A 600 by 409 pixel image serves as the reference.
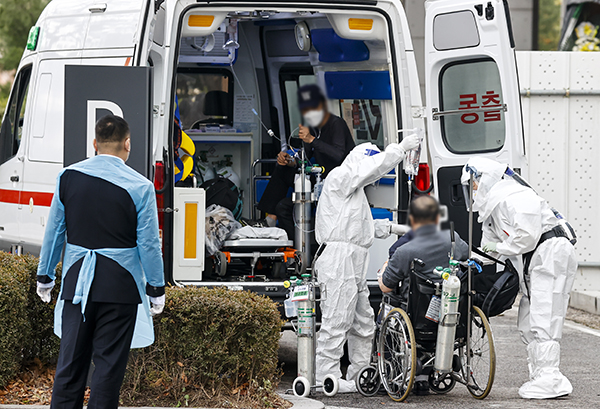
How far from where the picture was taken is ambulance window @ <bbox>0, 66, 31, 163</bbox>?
7.60 m

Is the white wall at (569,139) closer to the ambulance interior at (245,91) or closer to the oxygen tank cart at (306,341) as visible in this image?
the ambulance interior at (245,91)

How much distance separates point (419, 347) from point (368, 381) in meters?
0.42

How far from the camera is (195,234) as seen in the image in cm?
602

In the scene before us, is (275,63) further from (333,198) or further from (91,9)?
(333,198)

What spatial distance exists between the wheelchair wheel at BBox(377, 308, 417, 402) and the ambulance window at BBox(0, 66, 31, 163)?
3606 mm

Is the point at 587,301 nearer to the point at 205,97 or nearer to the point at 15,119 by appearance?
the point at 205,97

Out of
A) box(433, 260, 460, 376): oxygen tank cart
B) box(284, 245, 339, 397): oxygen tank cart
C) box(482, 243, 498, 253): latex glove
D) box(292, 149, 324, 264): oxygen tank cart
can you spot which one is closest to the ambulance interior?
box(292, 149, 324, 264): oxygen tank cart

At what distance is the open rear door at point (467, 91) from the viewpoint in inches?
242

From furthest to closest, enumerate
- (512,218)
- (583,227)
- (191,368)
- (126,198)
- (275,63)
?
(583,227) → (275,63) → (512,218) → (191,368) → (126,198)

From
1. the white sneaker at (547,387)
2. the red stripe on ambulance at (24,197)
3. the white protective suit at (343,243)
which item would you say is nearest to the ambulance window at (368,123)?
the white protective suit at (343,243)

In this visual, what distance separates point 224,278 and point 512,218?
225 centimetres

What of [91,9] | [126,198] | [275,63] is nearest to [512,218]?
[126,198]

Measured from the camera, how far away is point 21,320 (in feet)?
16.8

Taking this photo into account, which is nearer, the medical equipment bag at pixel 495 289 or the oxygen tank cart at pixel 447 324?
the oxygen tank cart at pixel 447 324
